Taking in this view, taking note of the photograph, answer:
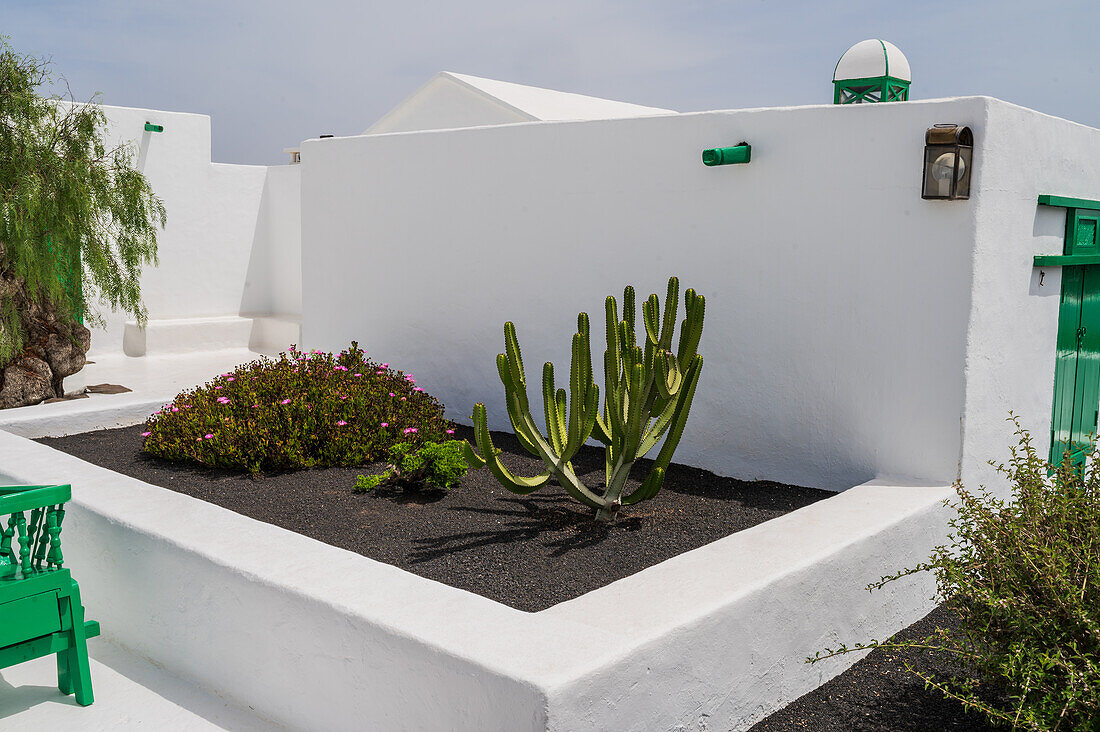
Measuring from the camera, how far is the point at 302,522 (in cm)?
498

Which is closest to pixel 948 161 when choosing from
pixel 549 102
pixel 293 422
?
pixel 293 422

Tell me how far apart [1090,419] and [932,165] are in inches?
115

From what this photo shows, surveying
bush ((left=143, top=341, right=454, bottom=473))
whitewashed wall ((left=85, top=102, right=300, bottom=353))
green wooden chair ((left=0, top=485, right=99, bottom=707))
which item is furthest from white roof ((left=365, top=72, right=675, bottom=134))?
green wooden chair ((left=0, top=485, right=99, bottom=707))

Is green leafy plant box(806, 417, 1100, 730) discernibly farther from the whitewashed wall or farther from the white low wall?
the whitewashed wall

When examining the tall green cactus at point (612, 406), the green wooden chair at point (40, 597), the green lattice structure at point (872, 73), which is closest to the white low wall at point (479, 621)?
the green wooden chair at point (40, 597)

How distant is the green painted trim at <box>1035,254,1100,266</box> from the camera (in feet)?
18.7

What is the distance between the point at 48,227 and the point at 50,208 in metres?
0.19

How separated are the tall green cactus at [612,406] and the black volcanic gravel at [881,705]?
1.28m

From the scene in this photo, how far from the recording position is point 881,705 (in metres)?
3.83

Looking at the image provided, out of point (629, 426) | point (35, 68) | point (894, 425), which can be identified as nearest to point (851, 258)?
point (894, 425)

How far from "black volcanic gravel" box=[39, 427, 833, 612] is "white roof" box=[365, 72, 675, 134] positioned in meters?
7.83

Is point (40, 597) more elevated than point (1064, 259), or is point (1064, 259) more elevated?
point (1064, 259)

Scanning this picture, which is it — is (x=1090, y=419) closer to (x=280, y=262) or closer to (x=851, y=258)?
(x=851, y=258)

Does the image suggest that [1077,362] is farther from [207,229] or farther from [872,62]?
[207,229]
